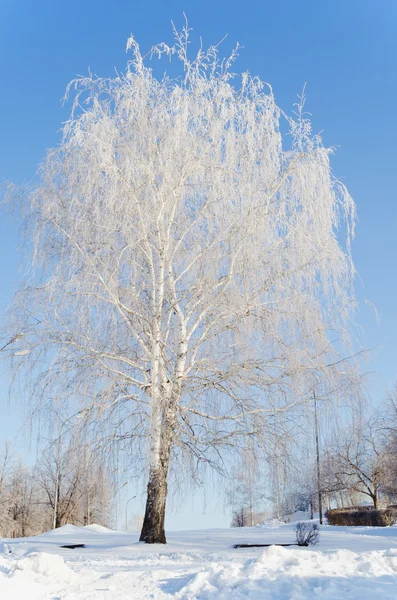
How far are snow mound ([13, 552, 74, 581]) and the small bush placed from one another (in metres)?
23.8

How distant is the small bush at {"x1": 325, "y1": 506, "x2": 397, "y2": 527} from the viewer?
2756cm

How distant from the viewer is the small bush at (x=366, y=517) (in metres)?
27.6

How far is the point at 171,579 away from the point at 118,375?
212 inches

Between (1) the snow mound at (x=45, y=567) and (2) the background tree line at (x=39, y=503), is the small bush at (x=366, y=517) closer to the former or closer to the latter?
(2) the background tree line at (x=39, y=503)

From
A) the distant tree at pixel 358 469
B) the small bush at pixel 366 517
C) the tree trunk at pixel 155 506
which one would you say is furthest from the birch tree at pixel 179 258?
the distant tree at pixel 358 469

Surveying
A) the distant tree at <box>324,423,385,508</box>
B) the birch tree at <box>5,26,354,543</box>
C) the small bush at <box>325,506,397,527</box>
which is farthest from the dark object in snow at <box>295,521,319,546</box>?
the distant tree at <box>324,423,385,508</box>

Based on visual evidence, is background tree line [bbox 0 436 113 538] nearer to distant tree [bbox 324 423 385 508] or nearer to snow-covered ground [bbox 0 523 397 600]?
distant tree [bbox 324 423 385 508]

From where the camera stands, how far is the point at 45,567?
6.92 m

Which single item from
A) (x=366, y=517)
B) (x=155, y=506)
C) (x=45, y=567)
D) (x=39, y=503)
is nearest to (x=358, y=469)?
(x=366, y=517)

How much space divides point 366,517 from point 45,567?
24.8 metres

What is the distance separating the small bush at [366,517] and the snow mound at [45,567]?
78.1ft

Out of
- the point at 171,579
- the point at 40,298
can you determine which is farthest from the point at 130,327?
the point at 171,579

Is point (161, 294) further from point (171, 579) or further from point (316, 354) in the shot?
point (171, 579)

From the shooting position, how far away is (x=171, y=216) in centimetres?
1262
